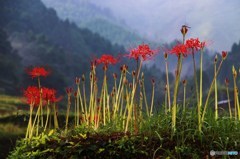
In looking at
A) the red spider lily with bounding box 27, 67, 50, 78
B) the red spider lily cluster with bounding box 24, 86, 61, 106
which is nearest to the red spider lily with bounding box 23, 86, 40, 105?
the red spider lily cluster with bounding box 24, 86, 61, 106

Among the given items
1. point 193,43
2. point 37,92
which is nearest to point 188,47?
point 193,43

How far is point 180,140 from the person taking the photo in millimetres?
6973

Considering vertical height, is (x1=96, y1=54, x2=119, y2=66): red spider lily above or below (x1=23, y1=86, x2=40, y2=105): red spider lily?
above

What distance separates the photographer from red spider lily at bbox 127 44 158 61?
717 centimetres

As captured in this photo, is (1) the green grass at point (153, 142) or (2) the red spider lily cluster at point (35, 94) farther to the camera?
(2) the red spider lily cluster at point (35, 94)

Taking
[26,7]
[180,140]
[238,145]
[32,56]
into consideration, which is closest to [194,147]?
[180,140]

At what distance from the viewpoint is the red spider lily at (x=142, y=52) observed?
7.17 m

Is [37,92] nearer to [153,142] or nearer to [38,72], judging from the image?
[38,72]

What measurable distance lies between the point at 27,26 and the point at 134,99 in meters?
175

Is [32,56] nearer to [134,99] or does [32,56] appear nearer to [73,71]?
[73,71]

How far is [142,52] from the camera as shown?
7.21 meters

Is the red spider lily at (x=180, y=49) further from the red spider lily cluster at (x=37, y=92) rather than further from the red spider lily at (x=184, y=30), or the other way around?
the red spider lily cluster at (x=37, y=92)

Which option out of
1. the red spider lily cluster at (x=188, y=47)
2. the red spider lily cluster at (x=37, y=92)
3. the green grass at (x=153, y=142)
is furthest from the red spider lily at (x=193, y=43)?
the red spider lily cluster at (x=37, y=92)

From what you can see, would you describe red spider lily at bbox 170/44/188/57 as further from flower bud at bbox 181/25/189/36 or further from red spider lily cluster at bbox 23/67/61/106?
red spider lily cluster at bbox 23/67/61/106
